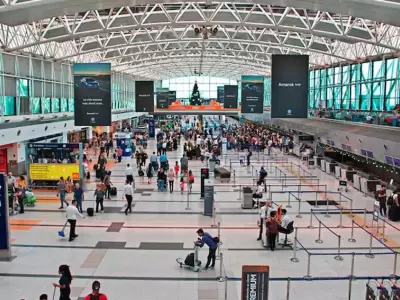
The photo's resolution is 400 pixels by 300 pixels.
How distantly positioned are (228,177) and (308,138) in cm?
1390

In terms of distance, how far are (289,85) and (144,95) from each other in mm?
17697

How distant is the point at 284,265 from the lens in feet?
38.2

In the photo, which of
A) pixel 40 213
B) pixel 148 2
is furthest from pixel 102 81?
pixel 40 213

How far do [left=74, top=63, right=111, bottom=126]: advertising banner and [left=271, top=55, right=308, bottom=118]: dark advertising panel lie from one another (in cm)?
588

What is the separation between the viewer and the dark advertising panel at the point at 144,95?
33.1 meters

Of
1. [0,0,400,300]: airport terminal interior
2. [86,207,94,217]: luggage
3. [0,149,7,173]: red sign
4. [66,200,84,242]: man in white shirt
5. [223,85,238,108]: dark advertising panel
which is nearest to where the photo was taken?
[0,0,400,300]: airport terminal interior

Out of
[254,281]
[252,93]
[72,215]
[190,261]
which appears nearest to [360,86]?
[252,93]

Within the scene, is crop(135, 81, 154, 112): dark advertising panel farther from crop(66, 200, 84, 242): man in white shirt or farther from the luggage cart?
crop(66, 200, 84, 242): man in white shirt

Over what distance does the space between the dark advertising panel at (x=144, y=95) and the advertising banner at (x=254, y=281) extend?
25702 mm

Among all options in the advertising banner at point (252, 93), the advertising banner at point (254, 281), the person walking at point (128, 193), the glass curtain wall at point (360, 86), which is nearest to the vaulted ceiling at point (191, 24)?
the glass curtain wall at point (360, 86)

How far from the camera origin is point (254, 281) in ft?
26.3

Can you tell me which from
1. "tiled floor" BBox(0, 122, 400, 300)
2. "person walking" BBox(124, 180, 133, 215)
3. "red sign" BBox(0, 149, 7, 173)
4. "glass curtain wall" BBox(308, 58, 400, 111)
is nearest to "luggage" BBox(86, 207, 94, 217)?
"tiled floor" BBox(0, 122, 400, 300)

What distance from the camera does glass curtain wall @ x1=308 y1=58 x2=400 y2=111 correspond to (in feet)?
99.1

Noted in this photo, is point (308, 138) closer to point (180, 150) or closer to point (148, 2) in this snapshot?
point (180, 150)
